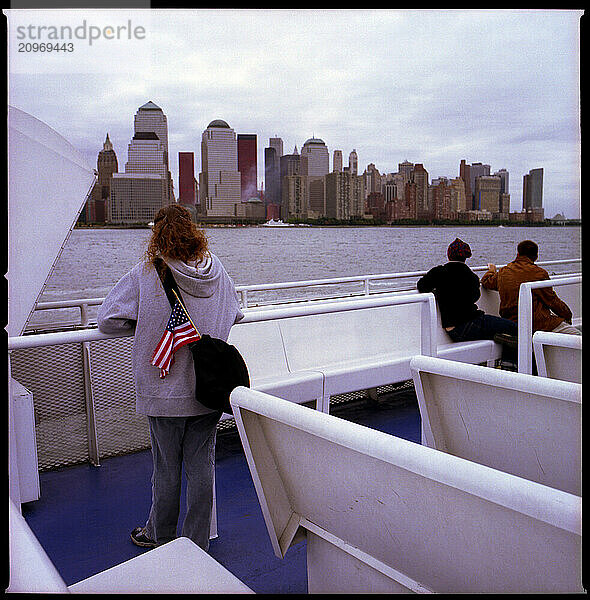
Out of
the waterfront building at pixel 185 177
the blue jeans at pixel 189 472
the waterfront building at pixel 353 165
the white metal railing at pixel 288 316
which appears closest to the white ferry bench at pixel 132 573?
the white metal railing at pixel 288 316

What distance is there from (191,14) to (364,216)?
5.07 feet

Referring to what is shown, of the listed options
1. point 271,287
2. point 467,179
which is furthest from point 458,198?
point 271,287

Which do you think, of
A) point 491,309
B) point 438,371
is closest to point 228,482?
point 438,371

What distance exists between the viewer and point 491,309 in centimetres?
475

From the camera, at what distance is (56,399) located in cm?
249

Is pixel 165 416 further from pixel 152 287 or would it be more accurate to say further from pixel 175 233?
pixel 175 233

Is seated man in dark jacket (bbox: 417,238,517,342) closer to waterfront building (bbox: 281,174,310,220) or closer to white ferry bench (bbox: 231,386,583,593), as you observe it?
waterfront building (bbox: 281,174,310,220)

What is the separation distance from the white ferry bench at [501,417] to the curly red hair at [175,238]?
75 centimetres

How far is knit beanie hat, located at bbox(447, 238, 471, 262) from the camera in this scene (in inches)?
165

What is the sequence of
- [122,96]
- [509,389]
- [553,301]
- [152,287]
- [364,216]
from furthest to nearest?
[553,301] → [364,216] → [152,287] → [509,389] → [122,96]

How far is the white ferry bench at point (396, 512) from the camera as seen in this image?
77cm

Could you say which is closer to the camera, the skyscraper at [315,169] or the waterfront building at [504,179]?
the waterfront building at [504,179]

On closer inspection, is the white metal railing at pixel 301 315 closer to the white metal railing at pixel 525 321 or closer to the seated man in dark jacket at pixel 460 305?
the white metal railing at pixel 525 321

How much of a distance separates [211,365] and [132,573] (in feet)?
2.61
